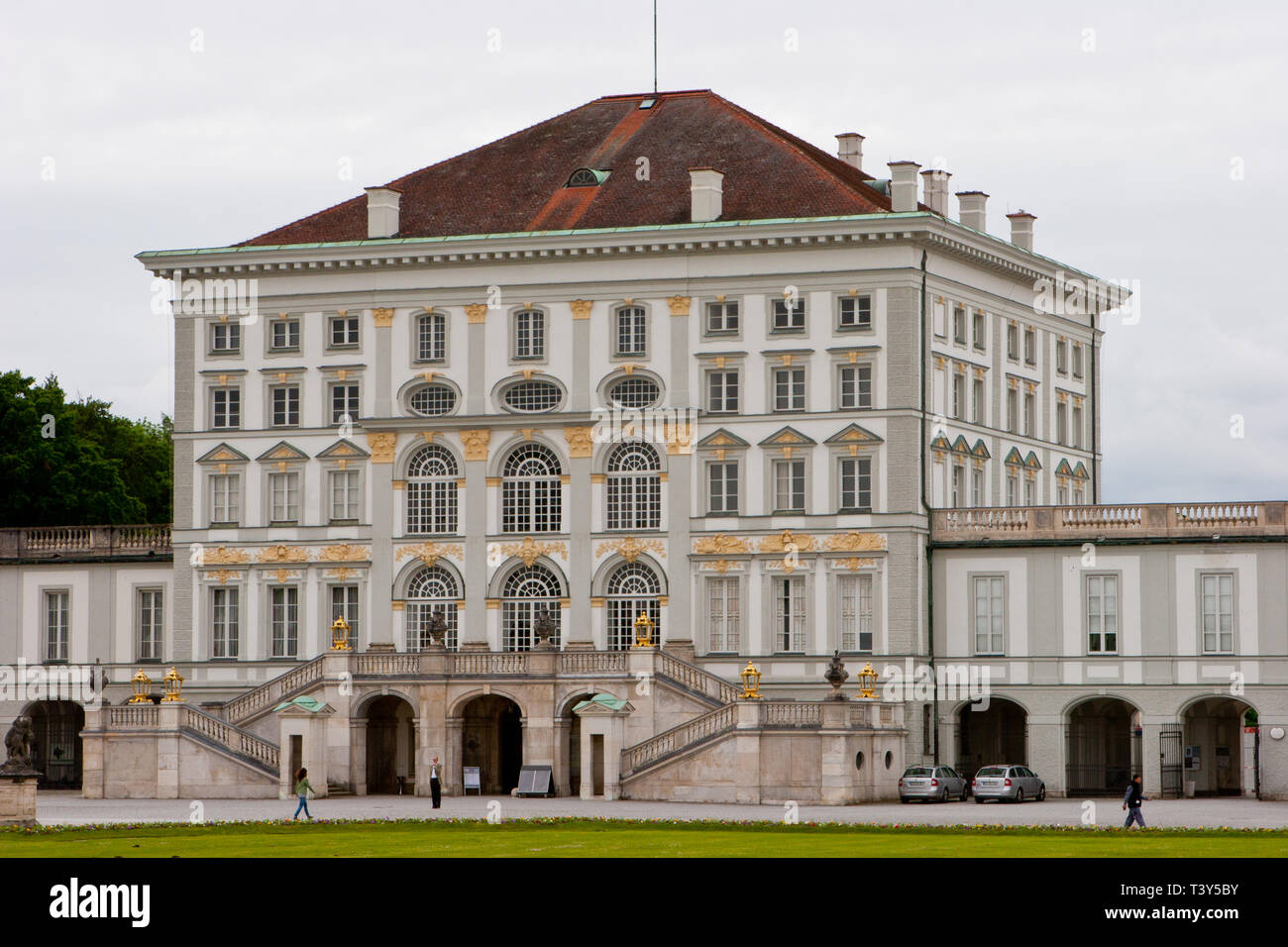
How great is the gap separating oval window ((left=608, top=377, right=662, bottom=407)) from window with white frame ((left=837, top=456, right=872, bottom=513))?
5.97 m

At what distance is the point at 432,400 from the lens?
270ft

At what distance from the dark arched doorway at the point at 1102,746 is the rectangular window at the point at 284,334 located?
1023 inches

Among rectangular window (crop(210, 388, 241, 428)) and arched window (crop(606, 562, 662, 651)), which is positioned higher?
rectangular window (crop(210, 388, 241, 428))

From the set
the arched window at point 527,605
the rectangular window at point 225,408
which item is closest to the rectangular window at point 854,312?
the arched window at point 527,605

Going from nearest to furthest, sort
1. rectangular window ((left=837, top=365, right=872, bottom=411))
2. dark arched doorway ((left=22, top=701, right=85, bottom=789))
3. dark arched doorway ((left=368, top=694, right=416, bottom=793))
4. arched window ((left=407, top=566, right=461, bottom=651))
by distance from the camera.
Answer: dark arched doorway ((left=368, top=694, right=416, bottom=793)), rectangular window ((left=837, top=365, right=872, bottom=411)), arched window ((left=407, top=566, right=461, bottom=651)), dark arched doorway ((left=22, top=701, right=85, bottom=789))

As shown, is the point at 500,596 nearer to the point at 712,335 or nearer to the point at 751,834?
the point at 712,335

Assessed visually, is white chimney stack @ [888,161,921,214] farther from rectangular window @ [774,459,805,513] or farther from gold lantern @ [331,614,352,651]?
gold lantern @ [331,614,352,651]

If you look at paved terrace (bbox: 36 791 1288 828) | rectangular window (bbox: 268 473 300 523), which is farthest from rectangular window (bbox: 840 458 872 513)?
rectangular window (bbox: 268 473 300 523)

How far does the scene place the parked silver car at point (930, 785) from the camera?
233 feet

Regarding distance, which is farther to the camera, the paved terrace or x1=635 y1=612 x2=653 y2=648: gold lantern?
x1=635 y1=612 x2=653 y2=648: gold lantern

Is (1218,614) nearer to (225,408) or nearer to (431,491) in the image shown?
(431,491)

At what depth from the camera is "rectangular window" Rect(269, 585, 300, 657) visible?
272 ft

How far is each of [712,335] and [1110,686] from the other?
15173 millimetres
